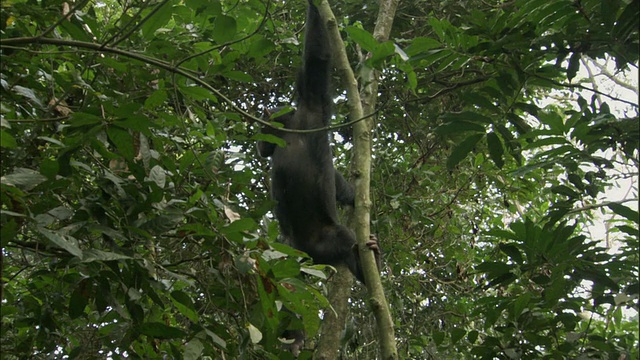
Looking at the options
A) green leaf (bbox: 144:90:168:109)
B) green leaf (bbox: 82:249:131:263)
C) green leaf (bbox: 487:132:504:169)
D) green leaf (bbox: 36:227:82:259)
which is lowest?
green leaf (bbox: 36:227:82:259)

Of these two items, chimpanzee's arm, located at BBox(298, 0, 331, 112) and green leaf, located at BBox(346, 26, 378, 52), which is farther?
chimpanzee's arm, located at BBox(298, 0, 331, 112)

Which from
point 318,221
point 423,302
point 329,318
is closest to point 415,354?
point 423,302

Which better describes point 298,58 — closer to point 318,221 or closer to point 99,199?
point 318,221

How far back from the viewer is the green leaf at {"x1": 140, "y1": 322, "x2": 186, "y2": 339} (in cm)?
271

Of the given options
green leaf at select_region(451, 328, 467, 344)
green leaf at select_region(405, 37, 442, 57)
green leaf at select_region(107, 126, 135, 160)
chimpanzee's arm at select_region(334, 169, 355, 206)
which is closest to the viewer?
green leaf at select_region(107, 126, 135, 160)

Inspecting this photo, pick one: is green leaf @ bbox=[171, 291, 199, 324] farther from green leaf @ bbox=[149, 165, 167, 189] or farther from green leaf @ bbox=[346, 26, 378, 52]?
green leaf @ bbox=[346, 26, 378, 52]

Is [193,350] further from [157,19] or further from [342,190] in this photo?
[342,190]

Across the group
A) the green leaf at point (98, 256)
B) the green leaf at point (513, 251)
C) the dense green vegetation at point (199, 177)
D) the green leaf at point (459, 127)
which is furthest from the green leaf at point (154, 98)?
the green leaf at point (513, 251)

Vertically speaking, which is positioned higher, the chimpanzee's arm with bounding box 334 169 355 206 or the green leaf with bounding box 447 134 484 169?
the chimpanzee's arm with bounding box 334 169 355 206

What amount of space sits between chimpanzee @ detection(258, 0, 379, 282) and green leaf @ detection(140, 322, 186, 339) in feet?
9.43

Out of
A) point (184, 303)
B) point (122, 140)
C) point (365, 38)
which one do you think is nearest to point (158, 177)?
point (122, 140)

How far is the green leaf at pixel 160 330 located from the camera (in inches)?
107

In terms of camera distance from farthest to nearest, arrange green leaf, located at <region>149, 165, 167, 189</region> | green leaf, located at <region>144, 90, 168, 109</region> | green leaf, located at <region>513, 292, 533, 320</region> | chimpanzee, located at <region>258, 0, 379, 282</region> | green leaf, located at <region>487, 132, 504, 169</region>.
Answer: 1. chimpanzee, located at <region>258, 0, 379, 282</region>
2. green leaf, located at <region>487, 132, 504, 169</region>
3. green leaf, located at <region>513, 292, 533, 320</region>
4. green leaf, located at <region>144, 90, 168, 109</region>
5. green leaf, located at <region>149, 165, 167, 189</region>

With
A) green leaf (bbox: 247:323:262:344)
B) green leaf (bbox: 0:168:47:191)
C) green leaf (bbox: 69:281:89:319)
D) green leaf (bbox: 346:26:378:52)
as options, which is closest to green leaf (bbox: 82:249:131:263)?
green leaf (bbox: 0:168:47:191)
